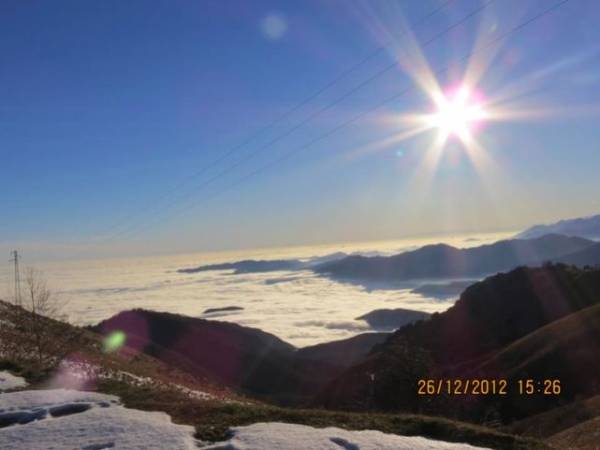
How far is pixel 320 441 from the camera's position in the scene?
1175cm

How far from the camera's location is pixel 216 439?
12414mm

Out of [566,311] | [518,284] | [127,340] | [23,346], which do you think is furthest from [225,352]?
[23,346]

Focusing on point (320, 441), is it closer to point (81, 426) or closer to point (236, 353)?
point (81, 426)

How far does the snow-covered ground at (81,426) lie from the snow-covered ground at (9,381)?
2.55 meters

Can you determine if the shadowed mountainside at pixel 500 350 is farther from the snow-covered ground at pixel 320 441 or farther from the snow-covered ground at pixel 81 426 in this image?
the snow-covered ground at pixel 81 426

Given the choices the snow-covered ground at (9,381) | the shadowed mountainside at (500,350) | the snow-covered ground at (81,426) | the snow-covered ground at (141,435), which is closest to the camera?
the snow-covered ground at (141,435)

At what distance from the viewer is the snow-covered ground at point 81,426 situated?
12.0 metres

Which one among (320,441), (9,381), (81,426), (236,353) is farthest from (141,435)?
(236,353)

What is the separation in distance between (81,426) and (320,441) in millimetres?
6192

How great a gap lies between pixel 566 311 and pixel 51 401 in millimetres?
76075

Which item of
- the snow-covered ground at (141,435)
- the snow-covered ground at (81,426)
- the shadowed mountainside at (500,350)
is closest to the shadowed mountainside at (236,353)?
the shadowed mountainside at (500,350)

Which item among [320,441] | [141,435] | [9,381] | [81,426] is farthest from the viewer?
[9,381]

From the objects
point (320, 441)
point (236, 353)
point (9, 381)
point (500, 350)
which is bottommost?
point (236, 353)

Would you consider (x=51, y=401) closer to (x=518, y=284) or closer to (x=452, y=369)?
(x=452, y=369)
